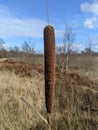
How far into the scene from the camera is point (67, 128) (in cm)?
525

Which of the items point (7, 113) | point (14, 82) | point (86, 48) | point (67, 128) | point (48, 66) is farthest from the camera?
point (86, 48)

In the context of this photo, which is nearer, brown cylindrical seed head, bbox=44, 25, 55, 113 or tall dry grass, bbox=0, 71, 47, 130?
brown cylindrical seed head, bbox=44, 25, 55, 113

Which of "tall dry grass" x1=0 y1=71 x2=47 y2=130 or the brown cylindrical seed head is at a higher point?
the brown cylindrical seed head

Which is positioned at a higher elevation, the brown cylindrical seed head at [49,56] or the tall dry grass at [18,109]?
the brown cylindrical seed head at [49,56]

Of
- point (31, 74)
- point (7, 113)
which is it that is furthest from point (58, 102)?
point (31, 74)

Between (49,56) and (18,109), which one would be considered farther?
(18,109)

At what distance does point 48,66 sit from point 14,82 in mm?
7308

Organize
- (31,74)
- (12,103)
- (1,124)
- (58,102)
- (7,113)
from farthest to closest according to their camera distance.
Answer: (31,74), (58,102), (12,103), (7,113), (1,124)

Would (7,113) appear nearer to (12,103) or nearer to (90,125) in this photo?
(12,103)

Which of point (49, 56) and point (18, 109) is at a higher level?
point (49, 56)

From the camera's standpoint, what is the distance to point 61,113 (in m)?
6.32

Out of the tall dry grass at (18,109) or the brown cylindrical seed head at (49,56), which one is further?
the tall dry grass at (18,109)

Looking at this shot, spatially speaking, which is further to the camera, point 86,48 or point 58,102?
point 86,48

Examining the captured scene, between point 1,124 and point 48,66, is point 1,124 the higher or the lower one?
the lower one
